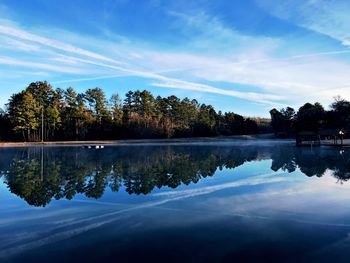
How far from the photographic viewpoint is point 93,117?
169ft

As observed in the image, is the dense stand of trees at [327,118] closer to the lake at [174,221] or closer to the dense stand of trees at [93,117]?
the dense stand of trees at [93,117]

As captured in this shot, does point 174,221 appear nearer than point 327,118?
Yes

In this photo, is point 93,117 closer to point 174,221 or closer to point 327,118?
point 327,118

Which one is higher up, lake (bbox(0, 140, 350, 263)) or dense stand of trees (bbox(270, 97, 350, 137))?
dense stand of trees (bbox(270, 97, 350, 137))

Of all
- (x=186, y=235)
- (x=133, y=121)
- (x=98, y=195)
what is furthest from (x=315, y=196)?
(x=133, y=121)

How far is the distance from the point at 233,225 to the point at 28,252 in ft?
9.14

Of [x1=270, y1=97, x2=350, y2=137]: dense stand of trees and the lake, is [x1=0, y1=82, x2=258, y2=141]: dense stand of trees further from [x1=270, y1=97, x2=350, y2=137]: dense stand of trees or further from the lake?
the lake

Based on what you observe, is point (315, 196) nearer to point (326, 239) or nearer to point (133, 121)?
point (326, 239)

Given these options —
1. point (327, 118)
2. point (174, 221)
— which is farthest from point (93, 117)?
point (174, 221)

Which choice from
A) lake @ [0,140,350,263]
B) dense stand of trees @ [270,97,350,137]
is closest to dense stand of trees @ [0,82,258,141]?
dense stand of trees @ [270,97,350,137]

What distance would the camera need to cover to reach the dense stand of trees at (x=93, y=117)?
1833 inches

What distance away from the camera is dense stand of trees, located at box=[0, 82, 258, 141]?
46.6m

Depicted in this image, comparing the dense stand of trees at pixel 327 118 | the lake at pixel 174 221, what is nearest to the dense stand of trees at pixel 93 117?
the dense stand of trees at pixel 327 118

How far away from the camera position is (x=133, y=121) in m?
53.6
